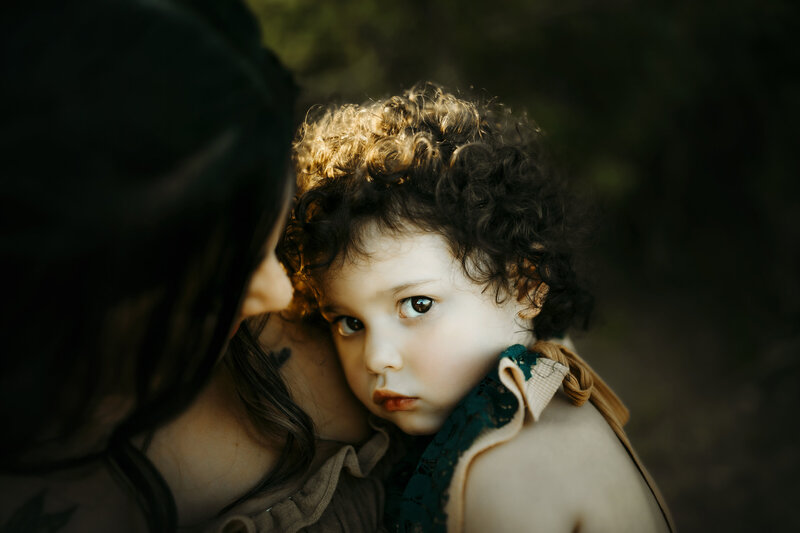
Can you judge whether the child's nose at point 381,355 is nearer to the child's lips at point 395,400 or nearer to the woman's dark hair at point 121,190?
the child's lips at point 395,400

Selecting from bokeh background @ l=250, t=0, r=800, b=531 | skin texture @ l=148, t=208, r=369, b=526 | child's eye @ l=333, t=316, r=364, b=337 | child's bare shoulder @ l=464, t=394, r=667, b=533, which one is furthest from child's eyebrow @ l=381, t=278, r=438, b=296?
bokeh background @ l=250, t=0, r=800, b=531

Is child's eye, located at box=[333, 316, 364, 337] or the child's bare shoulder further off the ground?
the child's bare shoulder

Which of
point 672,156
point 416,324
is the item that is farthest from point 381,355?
point 672,156

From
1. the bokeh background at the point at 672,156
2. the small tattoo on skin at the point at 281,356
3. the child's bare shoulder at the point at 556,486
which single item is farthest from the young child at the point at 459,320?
the bokeh background at the point at 672,156

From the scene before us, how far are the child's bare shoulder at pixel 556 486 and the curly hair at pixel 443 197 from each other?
33 cm

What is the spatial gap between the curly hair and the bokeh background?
140 cm

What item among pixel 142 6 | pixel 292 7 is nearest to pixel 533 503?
pixel 142 6

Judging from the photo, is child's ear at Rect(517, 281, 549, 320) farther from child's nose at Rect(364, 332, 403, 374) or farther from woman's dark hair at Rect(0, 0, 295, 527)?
woman's dark hair at Rect(0, 0, 295, 527)

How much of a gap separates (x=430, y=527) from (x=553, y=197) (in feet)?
2.84

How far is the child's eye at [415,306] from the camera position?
1.36 metres

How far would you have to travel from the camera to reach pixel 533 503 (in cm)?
120

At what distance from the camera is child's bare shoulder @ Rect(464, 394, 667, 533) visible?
120 cm

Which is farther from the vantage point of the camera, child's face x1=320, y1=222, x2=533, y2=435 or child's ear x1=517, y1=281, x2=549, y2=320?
child's ear x1=517, y1=281, x2=549, y2=320

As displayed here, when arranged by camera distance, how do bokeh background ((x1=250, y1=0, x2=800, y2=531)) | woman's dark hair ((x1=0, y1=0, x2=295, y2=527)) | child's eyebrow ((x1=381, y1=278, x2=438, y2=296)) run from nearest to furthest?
woman's dark hair ((x1=0, y1=0, x2=295, y2=527)) < child's eyebrow ((x1=381, y1=278, x2=438, y2=296)) < bokeh background ((x1=250, y1=0, x2=800, y2=531))
